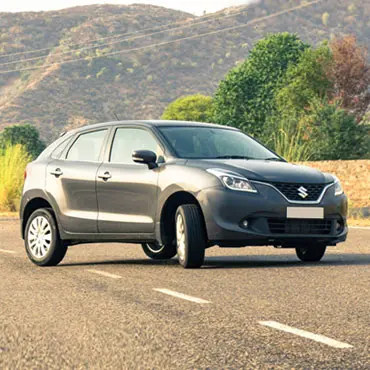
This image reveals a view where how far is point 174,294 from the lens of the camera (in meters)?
9.21

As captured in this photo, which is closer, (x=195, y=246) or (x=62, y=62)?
(x=195, y=246)

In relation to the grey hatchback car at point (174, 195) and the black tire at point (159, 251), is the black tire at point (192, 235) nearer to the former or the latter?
the grey hatchback car at point (174, 195)

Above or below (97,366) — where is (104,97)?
below

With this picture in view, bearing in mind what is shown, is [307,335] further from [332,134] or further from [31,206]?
[332,134]

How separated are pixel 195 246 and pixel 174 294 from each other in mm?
2077

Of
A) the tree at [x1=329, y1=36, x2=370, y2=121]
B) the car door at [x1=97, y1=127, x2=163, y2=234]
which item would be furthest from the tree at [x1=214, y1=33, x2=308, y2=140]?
the car door at [x1=97, y1=127, x2=163, y2=234]

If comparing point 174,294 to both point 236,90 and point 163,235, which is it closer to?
point 163,235

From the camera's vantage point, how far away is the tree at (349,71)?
74000 millimetres

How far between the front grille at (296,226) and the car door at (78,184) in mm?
2240

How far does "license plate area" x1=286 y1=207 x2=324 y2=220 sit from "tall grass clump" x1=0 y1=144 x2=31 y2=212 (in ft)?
68.4

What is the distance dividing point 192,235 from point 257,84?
74347 mm

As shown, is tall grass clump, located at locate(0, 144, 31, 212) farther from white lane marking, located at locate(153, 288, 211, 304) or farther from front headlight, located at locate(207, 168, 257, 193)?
white lane marking, located at locate(153, 288, 211, 304)

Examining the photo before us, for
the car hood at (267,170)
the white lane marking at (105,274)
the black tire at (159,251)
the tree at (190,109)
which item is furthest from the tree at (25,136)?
the car hood at (267,170)

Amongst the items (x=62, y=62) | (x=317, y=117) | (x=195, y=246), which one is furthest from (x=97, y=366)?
(x=62, y=62)
